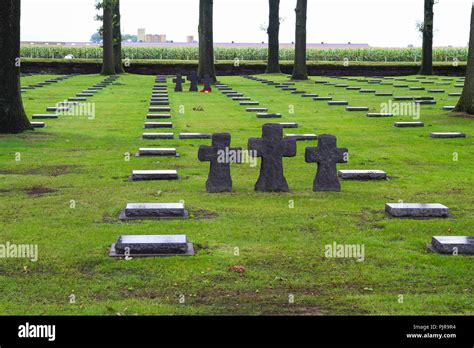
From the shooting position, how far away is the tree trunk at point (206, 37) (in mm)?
40250

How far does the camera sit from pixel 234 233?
9977 mm

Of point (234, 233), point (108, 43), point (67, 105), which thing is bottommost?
point (234, 233)

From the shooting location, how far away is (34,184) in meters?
13.3

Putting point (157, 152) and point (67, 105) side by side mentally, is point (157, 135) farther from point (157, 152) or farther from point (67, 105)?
point (67, 105)

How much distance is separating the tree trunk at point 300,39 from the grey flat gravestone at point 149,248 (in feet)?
120

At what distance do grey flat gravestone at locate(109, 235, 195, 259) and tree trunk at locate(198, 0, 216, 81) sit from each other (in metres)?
32.1

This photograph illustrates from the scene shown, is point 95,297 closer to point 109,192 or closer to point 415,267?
point 415,267

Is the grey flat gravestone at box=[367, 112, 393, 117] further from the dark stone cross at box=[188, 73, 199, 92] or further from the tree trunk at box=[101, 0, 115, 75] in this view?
the tree trunk at box=[101, 0, 115, 75]

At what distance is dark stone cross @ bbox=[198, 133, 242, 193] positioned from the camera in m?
12.2

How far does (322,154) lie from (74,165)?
5.06 metres

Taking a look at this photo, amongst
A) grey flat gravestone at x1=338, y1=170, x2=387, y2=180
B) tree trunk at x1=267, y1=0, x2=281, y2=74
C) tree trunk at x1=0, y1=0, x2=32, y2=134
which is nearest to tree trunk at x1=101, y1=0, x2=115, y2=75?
tree trunk at x1=267, y1=0, x2=281, y2=74

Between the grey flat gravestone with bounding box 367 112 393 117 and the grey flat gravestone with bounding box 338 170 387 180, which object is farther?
the grey flat gravestone with bounding box 367 112 393 117

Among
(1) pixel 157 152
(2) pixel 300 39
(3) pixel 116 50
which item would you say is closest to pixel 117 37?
(3) pixel 116 50

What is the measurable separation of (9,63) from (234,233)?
35.1 feet
